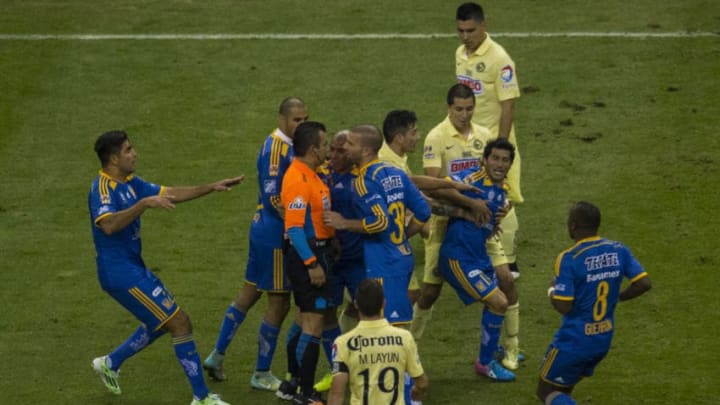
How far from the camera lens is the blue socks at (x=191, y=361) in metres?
12.2

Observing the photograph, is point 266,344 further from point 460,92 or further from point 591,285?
point 591,285

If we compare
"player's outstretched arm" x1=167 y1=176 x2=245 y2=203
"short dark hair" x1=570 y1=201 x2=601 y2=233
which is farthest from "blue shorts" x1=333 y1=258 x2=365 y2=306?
"short dark hair" x1=570 y1=201 x2=601 y2=233

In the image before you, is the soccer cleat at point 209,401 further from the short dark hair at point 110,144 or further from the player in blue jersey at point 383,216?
the short dark hair at point 110,144

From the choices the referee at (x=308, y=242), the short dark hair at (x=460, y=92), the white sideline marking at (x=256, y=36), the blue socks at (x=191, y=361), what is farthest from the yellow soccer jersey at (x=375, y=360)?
the white sideline marking at (x=256, y=36)

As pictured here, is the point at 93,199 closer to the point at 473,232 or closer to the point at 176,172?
the point at 473,232

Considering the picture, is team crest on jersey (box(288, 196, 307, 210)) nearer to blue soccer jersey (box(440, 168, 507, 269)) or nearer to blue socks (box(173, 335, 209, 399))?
blue socks (box(173, 335, 209, 399))

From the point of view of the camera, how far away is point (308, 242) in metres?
12.0

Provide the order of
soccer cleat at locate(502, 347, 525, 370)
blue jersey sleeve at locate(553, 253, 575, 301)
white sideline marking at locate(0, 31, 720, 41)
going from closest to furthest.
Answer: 1. blue jersey sleeve at locate(553, 253, 575, 301)
2. soccer cleat at locate(502, 347, 525, 370)
3. white sideline marking at locate(0, 31, 720, 41)

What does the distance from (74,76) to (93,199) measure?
30.5 feet

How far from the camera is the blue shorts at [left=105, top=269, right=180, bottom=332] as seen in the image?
39.7ft

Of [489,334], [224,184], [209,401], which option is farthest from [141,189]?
[489,334]

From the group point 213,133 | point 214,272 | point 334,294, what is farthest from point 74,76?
point 334,294

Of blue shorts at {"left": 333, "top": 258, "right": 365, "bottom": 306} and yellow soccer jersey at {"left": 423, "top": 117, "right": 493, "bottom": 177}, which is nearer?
blue shorts at {"left": 333, "top": 258, "right": 365, "bottom": 306}

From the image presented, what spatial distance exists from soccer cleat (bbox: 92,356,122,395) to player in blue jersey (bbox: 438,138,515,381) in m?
3.15
